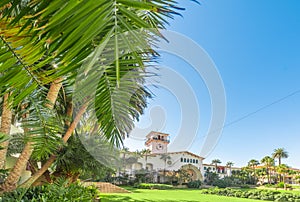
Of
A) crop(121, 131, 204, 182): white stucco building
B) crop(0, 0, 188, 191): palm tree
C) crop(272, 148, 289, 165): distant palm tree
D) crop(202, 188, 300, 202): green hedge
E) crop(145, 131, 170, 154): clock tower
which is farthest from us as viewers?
crop(272, 148, 289, 165): distant palm tree

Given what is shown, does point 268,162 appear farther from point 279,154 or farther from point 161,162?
point 161,162

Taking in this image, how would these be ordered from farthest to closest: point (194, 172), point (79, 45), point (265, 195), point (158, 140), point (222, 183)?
1. point (194, 172)
2. point (222, 183)
3. point (265, 195)
4. point (158, 140)
5. point (79, 45)

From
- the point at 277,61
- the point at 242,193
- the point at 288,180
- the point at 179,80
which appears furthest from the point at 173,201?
the point at 288,180

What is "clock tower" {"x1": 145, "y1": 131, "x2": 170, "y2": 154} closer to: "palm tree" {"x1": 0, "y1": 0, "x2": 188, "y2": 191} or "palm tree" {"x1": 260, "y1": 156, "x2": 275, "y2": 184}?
"palm tree" {"x1": 0, "y1": 0, "x2": 188, "y2": 191}

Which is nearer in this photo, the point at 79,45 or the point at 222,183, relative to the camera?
the point at 79,45

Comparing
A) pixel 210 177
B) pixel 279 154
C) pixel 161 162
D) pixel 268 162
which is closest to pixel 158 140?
pixel 161 162

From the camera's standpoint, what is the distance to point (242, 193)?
24734 millimetres

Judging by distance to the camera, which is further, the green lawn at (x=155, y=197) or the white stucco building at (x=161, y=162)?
the white stucco building at (x=161, y=162)

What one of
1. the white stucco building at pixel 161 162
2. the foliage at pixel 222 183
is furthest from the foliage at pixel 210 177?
the white stucco building at pixel 161 162

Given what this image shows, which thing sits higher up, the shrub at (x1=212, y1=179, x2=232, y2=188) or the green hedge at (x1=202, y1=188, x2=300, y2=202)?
the green hedge at (x1=202, y1=188, x2=300, y2=202)

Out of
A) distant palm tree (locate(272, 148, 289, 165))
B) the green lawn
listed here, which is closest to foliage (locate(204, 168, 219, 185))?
distant palm tree (locate(272, 148, 289, 165))

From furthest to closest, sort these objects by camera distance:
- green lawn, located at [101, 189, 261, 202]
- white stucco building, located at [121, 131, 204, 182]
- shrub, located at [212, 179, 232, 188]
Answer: shrub, located at [212, 179, 232, 188], white stucco building, located at [121, 131, 204, 182], green lawn, located at [101, 189, 261, 202]

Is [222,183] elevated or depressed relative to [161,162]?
depressed

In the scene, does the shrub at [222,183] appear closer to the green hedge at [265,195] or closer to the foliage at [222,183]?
the foliage at [222,183]
